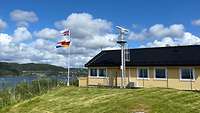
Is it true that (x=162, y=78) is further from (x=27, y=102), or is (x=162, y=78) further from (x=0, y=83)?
(x=0, y=83)

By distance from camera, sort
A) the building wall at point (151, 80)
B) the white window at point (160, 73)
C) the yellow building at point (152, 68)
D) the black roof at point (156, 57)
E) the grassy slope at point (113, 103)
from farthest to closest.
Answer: the white window at point (160, 73)
the black roof at point (156, 57)
the yellow building at point (152, 68)
the building wall at point (151, 80)
the grassy slope at point (113, 103)

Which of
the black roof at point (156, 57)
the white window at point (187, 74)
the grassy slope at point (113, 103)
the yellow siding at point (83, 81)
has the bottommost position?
the grassy slope at point (113, 103)

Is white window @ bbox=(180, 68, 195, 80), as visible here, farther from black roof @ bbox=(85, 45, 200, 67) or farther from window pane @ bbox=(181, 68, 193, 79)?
black roof @ bbox=(85, 45, 200, 67)

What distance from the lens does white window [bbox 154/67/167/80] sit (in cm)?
3716

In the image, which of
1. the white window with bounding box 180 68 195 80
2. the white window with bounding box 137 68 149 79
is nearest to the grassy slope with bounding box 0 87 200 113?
the white window with bounding box 180 68 195 80

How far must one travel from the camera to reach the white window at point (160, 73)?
37.2 metres

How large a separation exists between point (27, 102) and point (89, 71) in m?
13.9

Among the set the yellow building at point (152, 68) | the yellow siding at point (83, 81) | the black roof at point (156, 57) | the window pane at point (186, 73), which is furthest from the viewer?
the yellow siding at point (83, 81)

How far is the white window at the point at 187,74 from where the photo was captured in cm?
3488

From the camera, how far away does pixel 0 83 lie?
137ft

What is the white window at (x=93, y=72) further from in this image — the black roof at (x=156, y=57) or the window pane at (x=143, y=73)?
the window pane at (x=143, y=73)

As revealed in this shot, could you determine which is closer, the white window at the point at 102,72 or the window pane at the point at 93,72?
the white window at the point at 102,72

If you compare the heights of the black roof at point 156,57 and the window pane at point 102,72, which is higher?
the black roof at point 156,57

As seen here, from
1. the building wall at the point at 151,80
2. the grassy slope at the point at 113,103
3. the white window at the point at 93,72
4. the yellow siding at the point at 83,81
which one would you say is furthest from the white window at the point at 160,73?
the yellow siding at the point at 83,81
